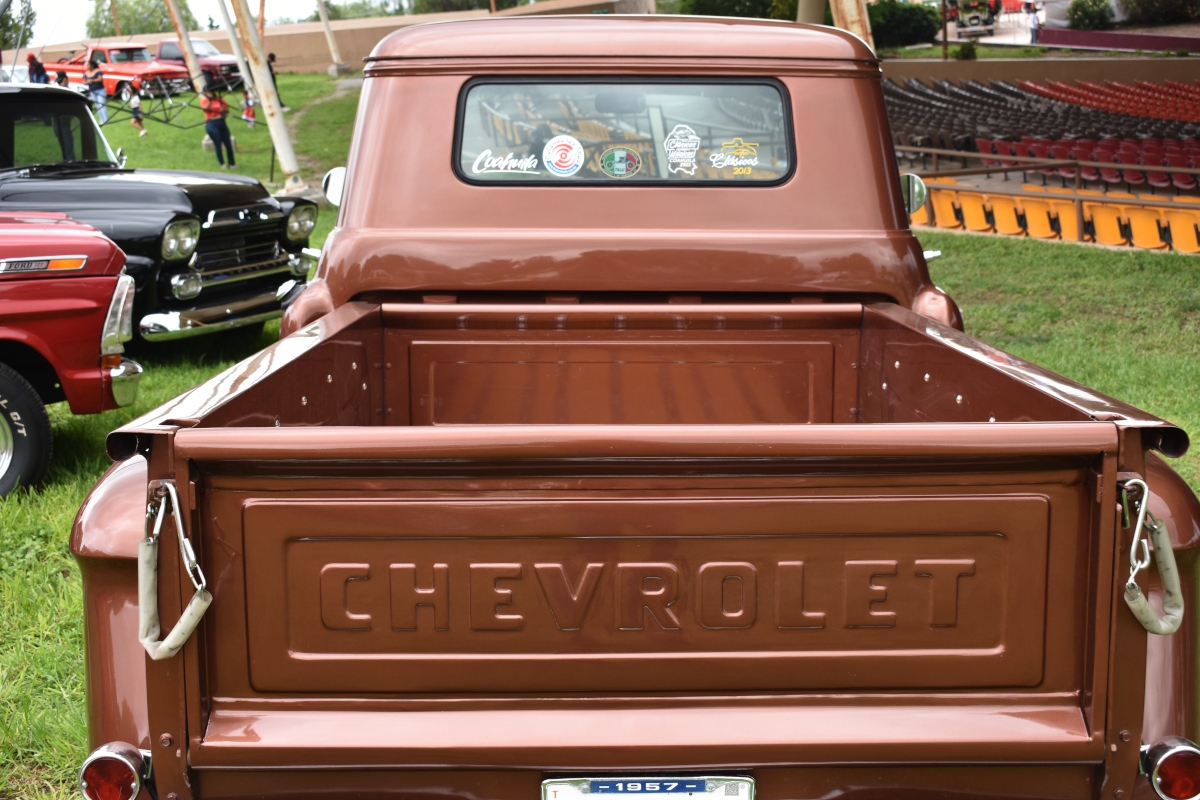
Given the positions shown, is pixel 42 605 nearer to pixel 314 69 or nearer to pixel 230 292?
pixel 230 292

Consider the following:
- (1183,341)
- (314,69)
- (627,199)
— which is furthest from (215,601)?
(314,69)

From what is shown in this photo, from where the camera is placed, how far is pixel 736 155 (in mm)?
3551

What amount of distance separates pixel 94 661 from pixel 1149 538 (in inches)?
68.8

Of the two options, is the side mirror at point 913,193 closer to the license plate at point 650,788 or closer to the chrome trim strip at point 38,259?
the license plate at point 650,788

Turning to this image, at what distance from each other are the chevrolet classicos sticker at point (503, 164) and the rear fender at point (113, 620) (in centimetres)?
187

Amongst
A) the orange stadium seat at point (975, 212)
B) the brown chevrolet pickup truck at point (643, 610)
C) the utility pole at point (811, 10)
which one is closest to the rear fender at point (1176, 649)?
the brown chevrolet pickup truck at point (643, 610)

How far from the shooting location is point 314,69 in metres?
52.0

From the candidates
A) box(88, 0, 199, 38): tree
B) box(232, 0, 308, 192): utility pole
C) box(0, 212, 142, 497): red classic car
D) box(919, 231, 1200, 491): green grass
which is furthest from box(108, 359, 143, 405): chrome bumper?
box(88, 0, 199, 38): tree

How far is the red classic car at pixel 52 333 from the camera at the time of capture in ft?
15.9

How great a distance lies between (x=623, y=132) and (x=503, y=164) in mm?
384

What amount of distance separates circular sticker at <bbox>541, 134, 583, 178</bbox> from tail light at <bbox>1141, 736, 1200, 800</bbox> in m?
2.34

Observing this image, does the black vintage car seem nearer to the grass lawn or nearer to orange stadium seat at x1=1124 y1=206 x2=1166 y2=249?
the grass lawn

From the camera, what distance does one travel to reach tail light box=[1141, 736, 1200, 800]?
1.86 metres

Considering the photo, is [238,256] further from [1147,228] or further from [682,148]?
[1147,228]
